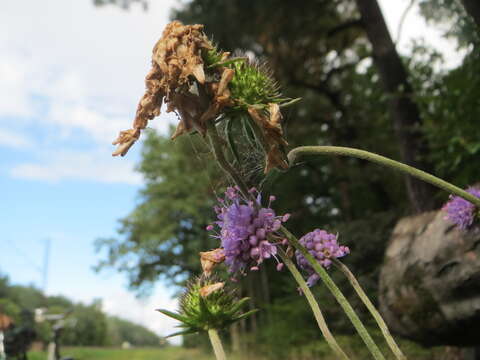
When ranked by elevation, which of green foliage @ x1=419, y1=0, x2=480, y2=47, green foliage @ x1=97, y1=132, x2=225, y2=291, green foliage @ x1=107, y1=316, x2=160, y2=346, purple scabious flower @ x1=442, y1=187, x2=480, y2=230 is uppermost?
green foliage @ x1=107, y1=316, x2=160, y2=346

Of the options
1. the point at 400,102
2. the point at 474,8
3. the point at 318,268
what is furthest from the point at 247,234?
the point at 400,102

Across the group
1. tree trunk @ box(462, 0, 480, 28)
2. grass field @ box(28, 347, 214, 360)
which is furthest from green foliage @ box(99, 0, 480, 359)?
grass field @ box(28, 347, 214, 360)

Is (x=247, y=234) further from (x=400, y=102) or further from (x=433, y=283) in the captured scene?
(x=400, y=102)

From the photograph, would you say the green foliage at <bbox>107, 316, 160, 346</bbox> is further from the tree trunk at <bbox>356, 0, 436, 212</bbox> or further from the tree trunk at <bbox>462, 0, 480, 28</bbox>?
the tree trunk at <bbox>462, 0, 480, 28</bbox>

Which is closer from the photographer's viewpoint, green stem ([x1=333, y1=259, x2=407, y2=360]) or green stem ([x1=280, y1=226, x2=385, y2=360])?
green stem ([x1=280, y1=226, x2=385, y2=360])

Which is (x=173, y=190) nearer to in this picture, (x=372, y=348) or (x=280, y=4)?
(x=280, y=4)

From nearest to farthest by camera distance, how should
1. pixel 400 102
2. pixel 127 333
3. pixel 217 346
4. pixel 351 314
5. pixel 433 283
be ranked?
pixel 351 314, pixel 217 346, pixel 433 283, pixel 400 102, pixel 127 333

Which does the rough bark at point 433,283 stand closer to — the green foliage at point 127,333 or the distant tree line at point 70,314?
the distant tree line at point 70,314
